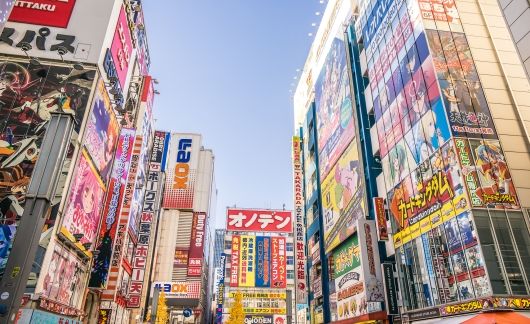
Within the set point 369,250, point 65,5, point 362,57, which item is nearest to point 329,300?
point 369,250

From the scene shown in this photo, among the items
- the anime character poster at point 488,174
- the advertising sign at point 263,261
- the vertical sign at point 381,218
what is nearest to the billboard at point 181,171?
the advertising sign at point 263,261

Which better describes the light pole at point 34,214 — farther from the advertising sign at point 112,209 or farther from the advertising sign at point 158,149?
the advertising sign at point 158,149

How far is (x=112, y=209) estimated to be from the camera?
1211 inches

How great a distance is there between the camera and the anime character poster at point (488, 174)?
62.4 ft

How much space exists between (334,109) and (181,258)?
175 ft

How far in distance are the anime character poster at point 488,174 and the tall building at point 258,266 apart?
2289 inches

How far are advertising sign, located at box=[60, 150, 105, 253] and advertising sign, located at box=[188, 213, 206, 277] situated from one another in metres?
53.3

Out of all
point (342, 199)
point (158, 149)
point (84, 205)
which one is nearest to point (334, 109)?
point (342, 199)

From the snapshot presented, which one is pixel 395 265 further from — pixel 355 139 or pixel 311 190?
pixel 311 190

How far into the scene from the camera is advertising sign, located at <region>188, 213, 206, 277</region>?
7981cm

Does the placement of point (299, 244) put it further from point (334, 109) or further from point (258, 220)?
point (258, 220)

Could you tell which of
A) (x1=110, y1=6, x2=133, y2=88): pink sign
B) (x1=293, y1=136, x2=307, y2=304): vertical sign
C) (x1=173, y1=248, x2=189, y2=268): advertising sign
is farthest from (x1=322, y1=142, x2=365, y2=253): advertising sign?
(x1=173, y1=248, x2=189, y2=268): advertising sign

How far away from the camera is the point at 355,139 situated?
3388 cm

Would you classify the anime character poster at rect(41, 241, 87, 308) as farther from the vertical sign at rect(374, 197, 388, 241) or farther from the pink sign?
the vertical sign at rect(374, 197, 388, 241)
